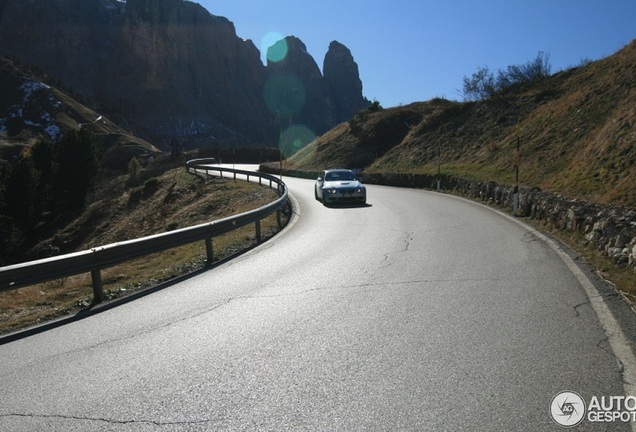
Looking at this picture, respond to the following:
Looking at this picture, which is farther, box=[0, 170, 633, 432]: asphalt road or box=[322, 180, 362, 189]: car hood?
box=[322, 180, 362, 189]: car hood

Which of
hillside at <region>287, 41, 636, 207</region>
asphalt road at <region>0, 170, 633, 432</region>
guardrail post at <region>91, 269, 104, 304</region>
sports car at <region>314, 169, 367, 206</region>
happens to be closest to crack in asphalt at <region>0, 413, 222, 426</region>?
asphalt road at <region>0, 170, 633, 432</region>

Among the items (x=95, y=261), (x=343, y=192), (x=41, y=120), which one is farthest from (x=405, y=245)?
(x=41, y=120)

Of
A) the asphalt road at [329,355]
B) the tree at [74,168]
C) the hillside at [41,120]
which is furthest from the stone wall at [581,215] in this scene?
the hillside at [41,120]

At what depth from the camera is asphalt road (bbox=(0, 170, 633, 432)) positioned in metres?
3.52

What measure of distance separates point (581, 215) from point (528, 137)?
67.5 feet

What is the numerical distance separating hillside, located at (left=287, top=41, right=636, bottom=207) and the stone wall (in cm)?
166

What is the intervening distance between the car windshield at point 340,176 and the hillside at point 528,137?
6.61 m

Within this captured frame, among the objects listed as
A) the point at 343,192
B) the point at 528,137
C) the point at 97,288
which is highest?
the point at 528,137

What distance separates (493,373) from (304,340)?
1812 mm

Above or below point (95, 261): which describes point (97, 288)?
below

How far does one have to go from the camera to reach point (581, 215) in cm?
1083

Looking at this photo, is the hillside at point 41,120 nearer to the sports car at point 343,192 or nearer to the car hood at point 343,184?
the car hood at point 343,184

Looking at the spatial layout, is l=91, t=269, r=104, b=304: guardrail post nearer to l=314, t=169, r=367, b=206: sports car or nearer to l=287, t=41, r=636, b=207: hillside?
l=287, t=41, r=636, b=207: hillside

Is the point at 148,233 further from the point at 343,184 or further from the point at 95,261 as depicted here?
the point at 95,261
